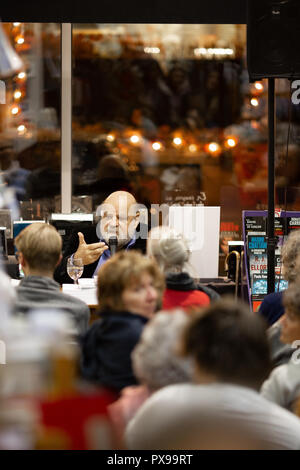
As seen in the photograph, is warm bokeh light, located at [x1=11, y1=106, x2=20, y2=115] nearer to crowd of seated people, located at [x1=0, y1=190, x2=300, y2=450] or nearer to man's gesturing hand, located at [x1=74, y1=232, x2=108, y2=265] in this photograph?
man's gesturing hand, located at [x1=74, y1=232, x2=108, y2=265]

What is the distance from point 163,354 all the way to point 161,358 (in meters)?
0.01

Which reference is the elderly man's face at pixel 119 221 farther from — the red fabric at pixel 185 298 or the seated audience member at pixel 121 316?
the seated audience member at pixel 121 316

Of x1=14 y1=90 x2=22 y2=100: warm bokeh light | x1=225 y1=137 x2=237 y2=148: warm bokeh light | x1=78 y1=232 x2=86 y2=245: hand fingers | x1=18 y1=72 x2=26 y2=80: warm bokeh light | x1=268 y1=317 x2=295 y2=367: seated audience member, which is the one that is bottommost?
x1=268 y1=317 x2=295 y2=367: seated audience member

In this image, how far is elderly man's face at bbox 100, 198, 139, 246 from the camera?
4543 millimetres

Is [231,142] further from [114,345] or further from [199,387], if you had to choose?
[199,387]

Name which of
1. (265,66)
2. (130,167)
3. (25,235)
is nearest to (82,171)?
(130,167)

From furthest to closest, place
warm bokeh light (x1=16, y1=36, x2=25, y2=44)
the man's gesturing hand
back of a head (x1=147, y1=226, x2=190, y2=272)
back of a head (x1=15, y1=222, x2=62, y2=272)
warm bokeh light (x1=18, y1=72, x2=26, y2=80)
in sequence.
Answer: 1. warm bokeh light (x1=18, y1=72, x2=26, y2=80)
2. warm bokeh light (x1=16, y1=36, x2=25, y2=44)
3. the man's gesturing hand
4. back of a head (x1=147, y1=226, x2=190, y2=272)
5. back of a head (x1=15, y1=222, x2=62, y2=272)

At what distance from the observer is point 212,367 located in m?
1.62

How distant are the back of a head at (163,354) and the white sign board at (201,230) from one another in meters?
2.69

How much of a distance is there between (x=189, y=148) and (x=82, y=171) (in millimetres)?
994

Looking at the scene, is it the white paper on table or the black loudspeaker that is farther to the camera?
the black loudspeaker

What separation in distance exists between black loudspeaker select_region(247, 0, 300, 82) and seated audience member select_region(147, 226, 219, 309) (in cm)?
137

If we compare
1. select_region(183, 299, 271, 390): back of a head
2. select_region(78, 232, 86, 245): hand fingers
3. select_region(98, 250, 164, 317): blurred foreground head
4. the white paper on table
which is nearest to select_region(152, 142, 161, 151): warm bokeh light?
select_region(78, 232, 86, 245): hand fingers
